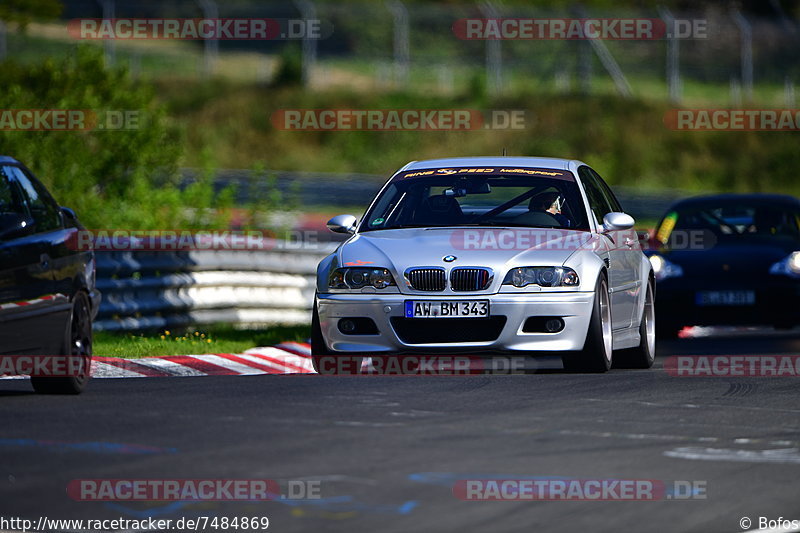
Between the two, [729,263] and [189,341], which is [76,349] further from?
[729,263]

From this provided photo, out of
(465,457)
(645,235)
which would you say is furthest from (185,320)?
(465,457)

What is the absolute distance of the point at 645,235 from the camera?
1692cm

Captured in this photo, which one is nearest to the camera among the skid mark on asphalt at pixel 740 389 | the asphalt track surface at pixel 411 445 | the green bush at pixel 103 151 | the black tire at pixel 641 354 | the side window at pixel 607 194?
the asphalt track surface at pixel 411 445

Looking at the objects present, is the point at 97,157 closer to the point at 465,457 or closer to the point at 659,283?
the point at 659,283

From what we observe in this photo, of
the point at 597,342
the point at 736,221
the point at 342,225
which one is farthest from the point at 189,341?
the point at 736,221

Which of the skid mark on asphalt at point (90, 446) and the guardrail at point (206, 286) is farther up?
the guardrail at point (206, 286)

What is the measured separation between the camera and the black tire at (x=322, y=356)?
11.7 meters

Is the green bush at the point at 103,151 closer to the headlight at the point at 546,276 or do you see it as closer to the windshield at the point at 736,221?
the windshield at the point at 736,221

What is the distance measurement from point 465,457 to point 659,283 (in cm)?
961

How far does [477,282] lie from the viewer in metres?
11.2

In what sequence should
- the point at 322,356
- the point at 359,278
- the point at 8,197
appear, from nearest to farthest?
the point at 8,197 → the point at 359,278 → the point at 322,356

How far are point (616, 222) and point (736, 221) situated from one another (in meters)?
5.77

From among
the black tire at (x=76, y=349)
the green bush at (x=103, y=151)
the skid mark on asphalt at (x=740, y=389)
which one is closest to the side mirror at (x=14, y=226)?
the black tire at (x=76, y=349)

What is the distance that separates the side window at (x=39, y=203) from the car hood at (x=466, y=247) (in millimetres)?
2041
